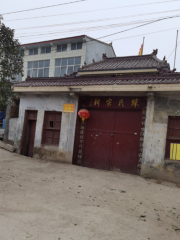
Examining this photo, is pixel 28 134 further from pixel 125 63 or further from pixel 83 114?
pixel 125 63

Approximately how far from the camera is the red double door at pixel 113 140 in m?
8.61

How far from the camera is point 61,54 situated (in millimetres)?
18453

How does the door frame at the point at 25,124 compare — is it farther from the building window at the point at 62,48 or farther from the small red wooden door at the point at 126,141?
the building window at the point at 62,48

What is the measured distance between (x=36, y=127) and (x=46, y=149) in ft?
3.91

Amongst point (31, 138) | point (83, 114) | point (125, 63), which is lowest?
point (31, 138)

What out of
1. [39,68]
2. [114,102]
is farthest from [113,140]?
[39,68]

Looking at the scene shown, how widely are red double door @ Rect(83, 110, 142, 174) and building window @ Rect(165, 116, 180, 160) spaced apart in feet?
3.88

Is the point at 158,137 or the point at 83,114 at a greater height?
the point at 83,114

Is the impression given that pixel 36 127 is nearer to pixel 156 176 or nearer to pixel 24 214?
pixel 156 176

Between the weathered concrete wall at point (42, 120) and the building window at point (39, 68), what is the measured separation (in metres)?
9.00

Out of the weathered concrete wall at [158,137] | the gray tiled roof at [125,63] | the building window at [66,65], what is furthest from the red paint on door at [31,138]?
the building window at [66,65]

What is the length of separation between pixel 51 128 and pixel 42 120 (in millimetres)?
611

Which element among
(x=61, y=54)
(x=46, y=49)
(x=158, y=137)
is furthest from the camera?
(x=46, y=49)

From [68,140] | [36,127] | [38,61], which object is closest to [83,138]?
[68,140]
